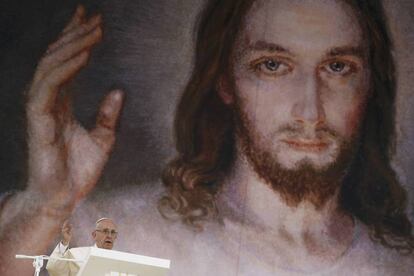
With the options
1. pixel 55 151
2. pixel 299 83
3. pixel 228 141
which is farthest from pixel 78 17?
pixel 299 83

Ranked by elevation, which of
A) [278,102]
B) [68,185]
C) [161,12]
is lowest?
[68,185]

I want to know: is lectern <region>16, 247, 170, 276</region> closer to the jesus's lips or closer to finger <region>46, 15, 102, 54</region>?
the jesus's lips

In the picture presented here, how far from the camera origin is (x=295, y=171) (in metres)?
11.9

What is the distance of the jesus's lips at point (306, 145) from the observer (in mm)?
11891

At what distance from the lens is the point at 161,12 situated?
12195 millimetres

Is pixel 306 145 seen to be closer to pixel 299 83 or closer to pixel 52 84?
pixel 299 83

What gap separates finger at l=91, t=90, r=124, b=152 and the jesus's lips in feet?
6.36

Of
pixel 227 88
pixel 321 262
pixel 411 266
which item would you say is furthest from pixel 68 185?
pixel 411 266

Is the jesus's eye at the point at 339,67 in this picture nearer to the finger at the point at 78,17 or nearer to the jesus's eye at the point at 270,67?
the jesus's eye at the point at 270,67

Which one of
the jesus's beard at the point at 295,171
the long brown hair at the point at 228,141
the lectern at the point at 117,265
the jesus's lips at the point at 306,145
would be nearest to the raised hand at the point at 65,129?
the long brown hair at the point at 228,141

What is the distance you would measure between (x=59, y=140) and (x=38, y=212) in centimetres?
86

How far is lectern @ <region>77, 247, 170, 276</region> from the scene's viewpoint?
20.9 feet

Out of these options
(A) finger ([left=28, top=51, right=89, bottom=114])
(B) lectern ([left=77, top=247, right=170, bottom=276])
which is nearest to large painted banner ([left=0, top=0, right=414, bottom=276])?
(A) finger ([left=28, top=51, right=89, bottom=114])

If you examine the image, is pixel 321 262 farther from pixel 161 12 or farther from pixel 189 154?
pixel 161 12
